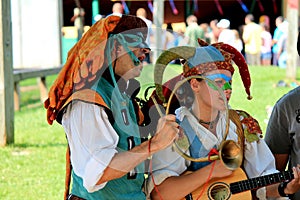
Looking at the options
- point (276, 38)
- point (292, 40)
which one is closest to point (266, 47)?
point (276, 38)

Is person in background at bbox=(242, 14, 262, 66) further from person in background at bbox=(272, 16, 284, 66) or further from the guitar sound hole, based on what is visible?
the guitar sound hole

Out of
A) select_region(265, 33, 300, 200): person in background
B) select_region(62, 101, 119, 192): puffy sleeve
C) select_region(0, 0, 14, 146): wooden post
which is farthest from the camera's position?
select_region(0, 0, 14, 146): wooden post

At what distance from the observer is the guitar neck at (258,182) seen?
3.35 meters

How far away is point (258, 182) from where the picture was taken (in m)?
3.36

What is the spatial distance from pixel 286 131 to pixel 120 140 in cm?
120

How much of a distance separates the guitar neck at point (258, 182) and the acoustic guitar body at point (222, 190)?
3 cm

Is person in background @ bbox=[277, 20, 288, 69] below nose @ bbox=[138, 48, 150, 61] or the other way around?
below

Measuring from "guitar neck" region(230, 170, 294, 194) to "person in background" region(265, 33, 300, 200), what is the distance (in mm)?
392

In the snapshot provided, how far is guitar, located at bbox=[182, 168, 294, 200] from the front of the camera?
3.36 meters

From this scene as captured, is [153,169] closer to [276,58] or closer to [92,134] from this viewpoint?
[92,134]

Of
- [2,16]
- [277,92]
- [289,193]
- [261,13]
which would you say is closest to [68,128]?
[289,193]

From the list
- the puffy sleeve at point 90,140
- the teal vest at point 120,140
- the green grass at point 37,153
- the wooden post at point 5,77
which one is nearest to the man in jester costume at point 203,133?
the green grass at point 37,153

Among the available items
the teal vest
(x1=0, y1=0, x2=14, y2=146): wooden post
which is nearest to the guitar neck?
the teal vest

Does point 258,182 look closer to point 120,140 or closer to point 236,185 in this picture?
point 236,185
